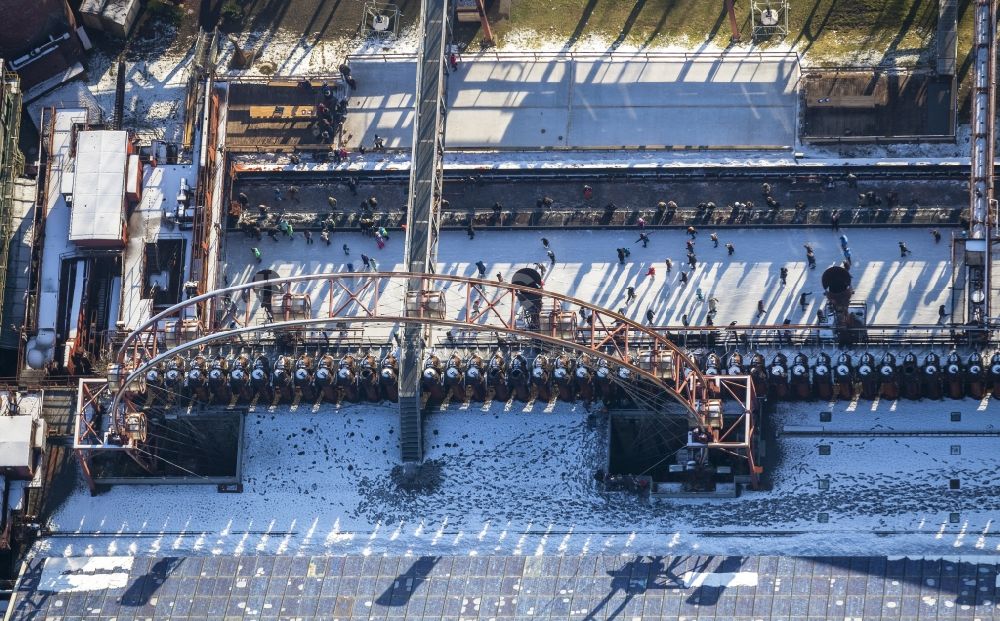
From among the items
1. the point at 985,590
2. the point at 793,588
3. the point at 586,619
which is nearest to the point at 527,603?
the point at 586,619

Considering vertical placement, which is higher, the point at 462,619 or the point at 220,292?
the point at 220,292

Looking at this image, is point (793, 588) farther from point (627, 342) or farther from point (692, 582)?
→ point (627, 342)

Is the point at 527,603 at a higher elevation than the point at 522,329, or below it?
below

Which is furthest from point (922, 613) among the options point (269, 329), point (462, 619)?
point (269, 329)

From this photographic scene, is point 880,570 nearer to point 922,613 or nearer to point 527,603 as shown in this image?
point 922,613

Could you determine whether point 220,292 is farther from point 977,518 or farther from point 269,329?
point 977,518

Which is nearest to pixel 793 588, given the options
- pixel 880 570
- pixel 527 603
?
pixel 880 570

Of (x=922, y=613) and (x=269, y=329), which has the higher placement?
(x=269, y=329)
